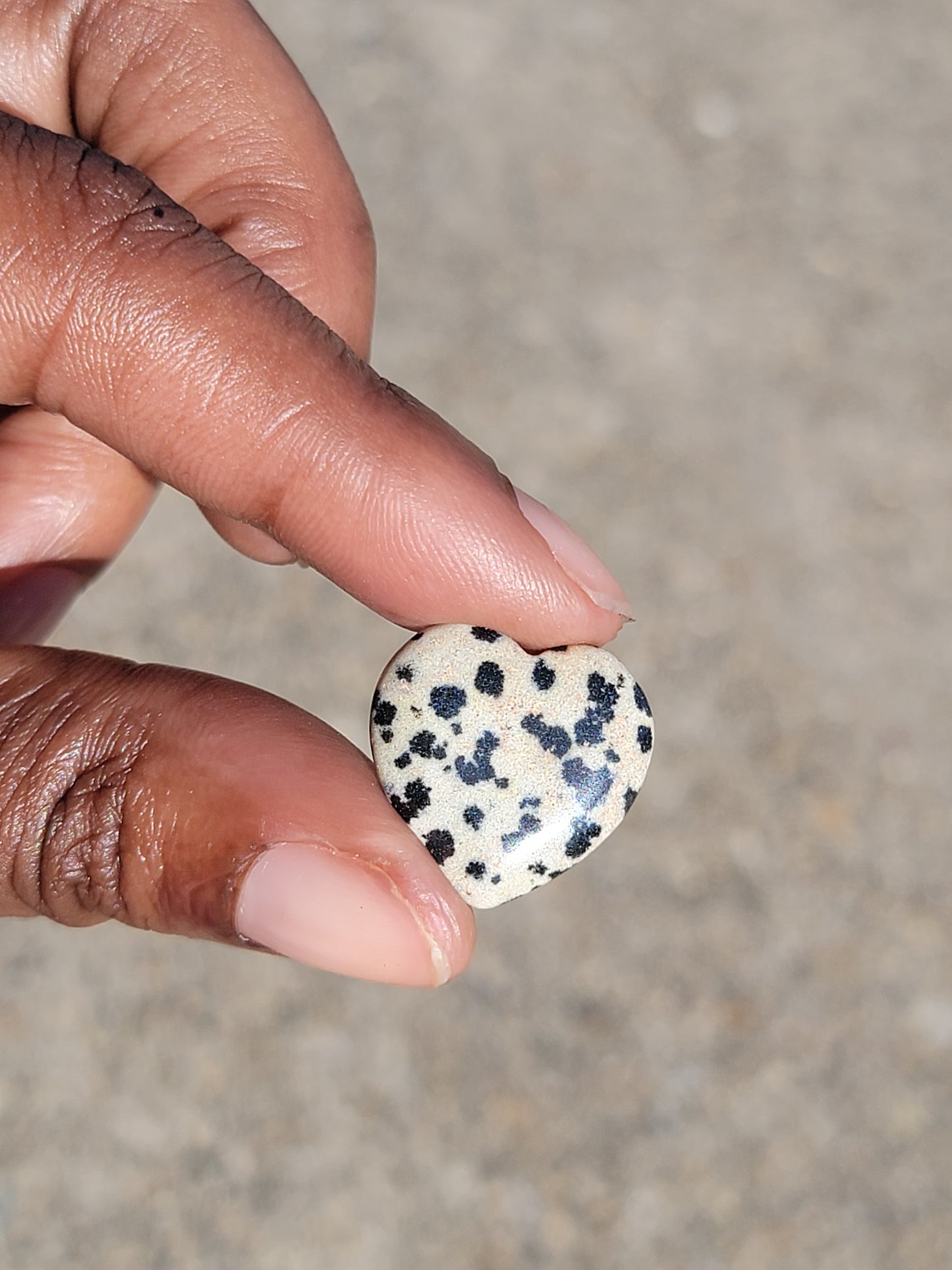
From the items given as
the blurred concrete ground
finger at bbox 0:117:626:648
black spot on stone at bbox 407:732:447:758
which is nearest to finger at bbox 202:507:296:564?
finger at bbox 0:117:626:648

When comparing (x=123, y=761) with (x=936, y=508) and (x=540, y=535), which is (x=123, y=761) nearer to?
(x=540, y=535)

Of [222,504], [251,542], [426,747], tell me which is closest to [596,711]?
[426,747]

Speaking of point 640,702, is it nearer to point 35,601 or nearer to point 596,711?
point 596,711

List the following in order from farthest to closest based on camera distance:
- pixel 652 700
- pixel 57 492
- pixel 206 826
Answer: pixel 652 700 < pixel 57 492 < pixel 206 826

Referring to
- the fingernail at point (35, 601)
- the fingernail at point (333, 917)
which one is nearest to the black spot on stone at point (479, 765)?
the fingernail at point (333, 917)

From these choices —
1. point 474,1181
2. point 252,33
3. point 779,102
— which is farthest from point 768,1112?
point 779,102
